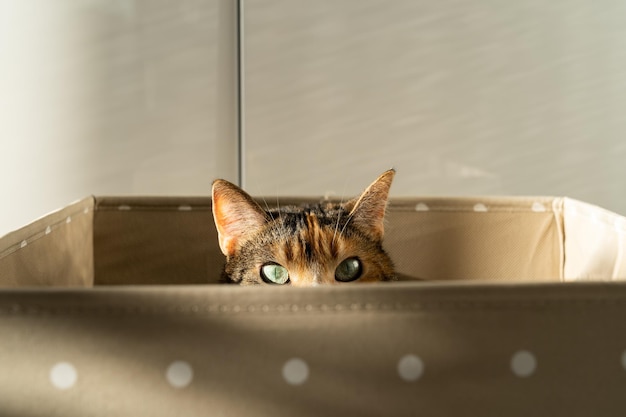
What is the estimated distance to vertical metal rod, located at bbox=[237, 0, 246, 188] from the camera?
139cm

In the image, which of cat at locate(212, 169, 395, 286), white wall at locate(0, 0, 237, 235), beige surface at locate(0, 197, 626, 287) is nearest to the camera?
cat at locate(212, 169, 395, 286)

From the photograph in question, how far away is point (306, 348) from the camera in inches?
16.7

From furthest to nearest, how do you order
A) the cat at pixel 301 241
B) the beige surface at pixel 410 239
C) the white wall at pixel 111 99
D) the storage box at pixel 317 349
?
the white wall at pixel 111 99 < the beige surface at pixel 410 239 < the cat at pixel 301 241 < the storage box at pixel 317 349

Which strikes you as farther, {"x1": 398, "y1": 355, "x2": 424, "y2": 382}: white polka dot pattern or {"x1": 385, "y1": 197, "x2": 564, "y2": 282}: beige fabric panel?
{"x1": 385, "y1": 197, "x2": 564, "y2": 282}: beige fabric panel

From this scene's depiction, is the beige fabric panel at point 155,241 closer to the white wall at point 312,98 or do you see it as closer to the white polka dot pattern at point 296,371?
the white wall at point 312,98

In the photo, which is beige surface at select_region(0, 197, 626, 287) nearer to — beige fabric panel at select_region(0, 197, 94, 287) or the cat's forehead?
beige fabric panel at select_region(0, 197, 94, 287)

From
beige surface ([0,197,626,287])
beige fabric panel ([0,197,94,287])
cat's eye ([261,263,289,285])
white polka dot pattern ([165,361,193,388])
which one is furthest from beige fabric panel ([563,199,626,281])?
beige fabric panel ([0,197,94,287])

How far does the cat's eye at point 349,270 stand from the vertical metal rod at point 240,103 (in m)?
0.61

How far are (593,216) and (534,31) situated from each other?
722 mm

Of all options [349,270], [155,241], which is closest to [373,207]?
[349,270]

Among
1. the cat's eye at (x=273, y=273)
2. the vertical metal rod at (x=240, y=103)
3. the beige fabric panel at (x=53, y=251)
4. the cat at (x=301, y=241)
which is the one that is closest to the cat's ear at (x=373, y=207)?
the cat at (x=301, y=241)

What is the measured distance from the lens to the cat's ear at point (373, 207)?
0.87m

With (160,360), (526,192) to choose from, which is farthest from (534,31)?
(160,360)

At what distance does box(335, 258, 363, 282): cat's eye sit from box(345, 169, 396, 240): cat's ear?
0.21 ft
